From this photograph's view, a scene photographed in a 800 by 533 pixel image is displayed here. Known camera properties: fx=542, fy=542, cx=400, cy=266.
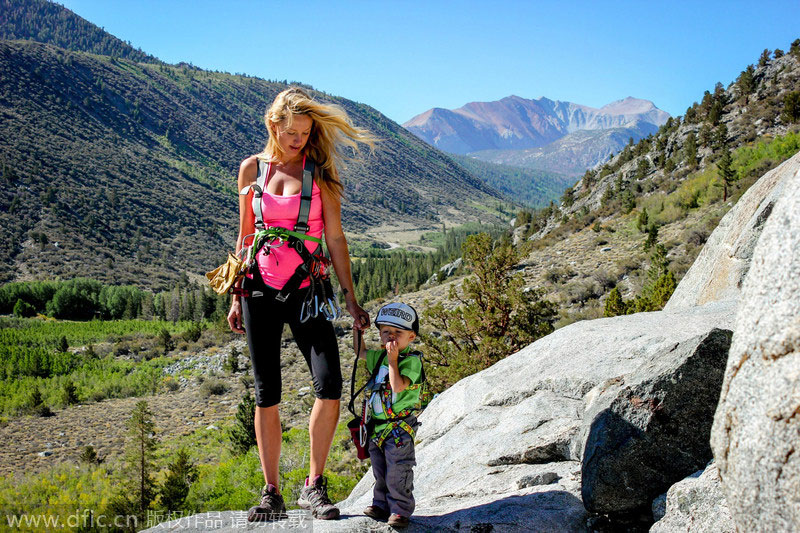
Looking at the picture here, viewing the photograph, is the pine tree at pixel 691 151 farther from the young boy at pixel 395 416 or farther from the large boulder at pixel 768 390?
the large boulder at pixel 768 390

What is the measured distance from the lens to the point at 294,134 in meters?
4.28

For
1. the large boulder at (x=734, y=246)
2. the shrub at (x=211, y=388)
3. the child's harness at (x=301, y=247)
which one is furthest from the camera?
the shrub at (x=211, y=388)

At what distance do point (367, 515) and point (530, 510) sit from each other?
4.30ft

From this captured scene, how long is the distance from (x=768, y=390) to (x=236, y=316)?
12.2 ft

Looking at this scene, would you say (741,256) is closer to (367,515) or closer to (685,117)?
(367,515)

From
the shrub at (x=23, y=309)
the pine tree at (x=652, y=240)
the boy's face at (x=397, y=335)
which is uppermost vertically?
the pine tree at (x=652, y=240)

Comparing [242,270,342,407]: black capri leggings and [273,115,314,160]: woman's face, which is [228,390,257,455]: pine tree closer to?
[242,270,342,407]: black capri leggings

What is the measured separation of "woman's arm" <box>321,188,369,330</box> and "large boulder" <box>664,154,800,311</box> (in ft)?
22.8

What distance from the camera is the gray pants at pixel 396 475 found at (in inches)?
156

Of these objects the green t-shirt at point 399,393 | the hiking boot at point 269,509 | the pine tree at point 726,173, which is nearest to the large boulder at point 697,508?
the green t-shirt at point 399,393

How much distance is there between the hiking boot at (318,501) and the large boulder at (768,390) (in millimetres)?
2602

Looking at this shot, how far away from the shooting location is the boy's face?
4.03 meters

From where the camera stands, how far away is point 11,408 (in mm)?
47312

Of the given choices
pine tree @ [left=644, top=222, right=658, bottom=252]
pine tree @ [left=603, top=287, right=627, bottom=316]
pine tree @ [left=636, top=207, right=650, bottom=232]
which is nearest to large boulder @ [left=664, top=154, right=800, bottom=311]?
pine tree @ [left=603, top=287, right=627, bottom=316]
